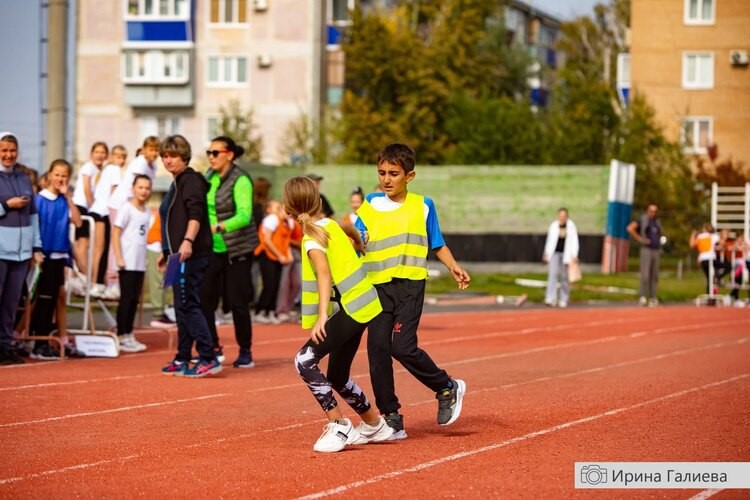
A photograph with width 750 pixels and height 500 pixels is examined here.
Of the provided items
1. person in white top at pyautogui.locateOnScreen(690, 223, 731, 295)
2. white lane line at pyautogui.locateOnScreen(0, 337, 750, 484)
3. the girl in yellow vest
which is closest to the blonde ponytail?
the girl in yellow vest

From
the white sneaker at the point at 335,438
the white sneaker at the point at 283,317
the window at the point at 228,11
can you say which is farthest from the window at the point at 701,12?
the white sneaker at the point at 335,438

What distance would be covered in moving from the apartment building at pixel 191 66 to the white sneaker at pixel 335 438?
60471mm

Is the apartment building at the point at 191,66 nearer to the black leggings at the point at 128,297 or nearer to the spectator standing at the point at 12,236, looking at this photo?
the black leggings at the point at 128,297

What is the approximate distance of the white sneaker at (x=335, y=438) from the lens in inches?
383

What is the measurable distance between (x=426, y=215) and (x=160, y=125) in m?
64.1

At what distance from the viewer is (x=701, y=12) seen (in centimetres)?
6844

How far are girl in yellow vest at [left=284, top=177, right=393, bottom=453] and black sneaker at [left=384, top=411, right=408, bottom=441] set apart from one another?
0.17 meters

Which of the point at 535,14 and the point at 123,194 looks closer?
the point at 123,194

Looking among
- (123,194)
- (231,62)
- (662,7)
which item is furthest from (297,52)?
(123,194)

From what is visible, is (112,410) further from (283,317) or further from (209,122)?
(209,122)

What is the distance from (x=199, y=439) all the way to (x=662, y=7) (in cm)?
6220

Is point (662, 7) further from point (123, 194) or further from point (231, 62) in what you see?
point (123, 194)

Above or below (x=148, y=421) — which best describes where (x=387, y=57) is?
above

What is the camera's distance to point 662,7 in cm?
6931
